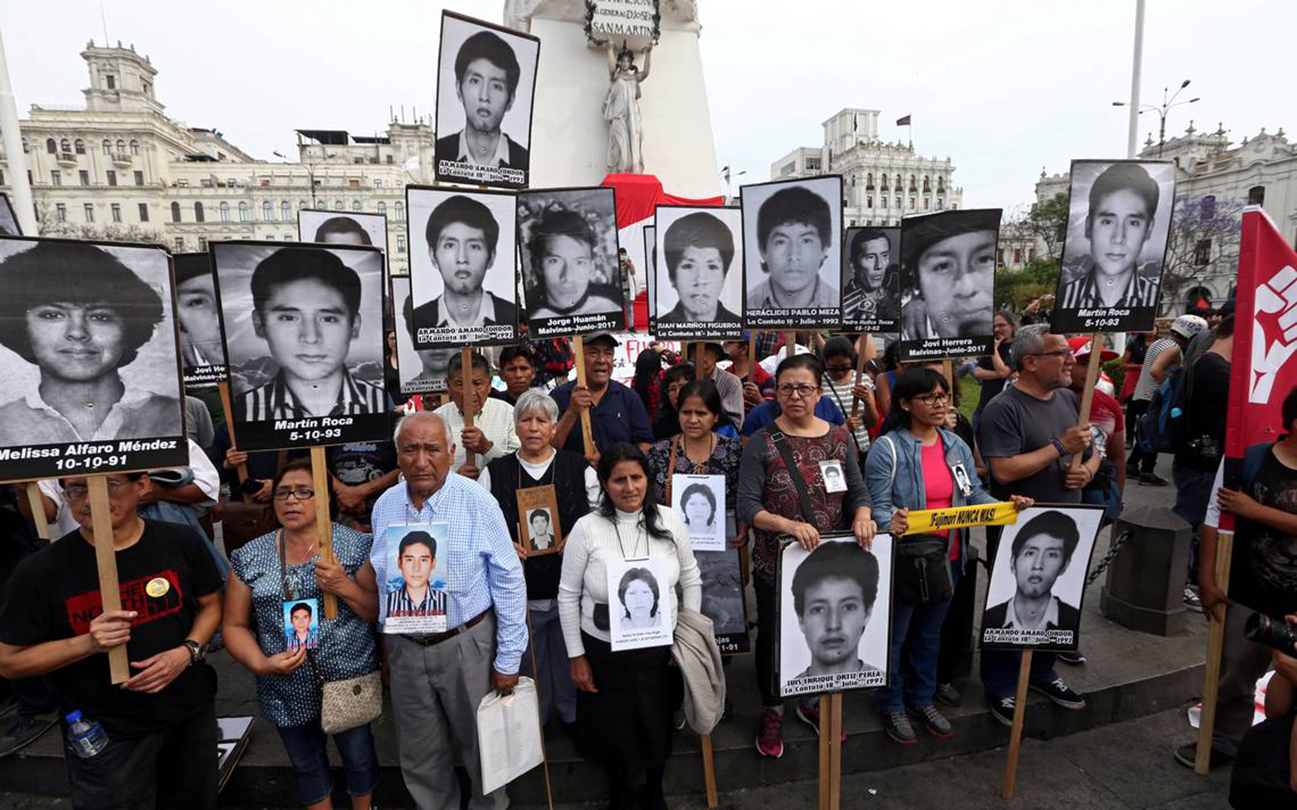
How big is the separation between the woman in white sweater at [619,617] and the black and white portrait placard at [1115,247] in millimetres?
2679

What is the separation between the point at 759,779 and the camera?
3486 millimetres

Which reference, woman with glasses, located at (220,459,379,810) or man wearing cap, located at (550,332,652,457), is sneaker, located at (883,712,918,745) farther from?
woman with glasses, located at (220,459,379,810)

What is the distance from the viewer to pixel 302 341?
2785 mm

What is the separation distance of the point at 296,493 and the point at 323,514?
18cm

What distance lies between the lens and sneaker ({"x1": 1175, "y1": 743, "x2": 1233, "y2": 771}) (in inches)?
137

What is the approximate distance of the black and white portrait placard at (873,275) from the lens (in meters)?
5.38

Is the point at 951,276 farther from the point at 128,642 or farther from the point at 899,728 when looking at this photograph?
A: the point at 128,642

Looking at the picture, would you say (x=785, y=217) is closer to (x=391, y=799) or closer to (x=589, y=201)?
(x=589, y=201)

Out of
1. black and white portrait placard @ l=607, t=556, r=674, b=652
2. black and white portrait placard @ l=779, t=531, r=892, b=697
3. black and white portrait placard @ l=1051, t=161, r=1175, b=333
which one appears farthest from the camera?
A: black and white portrait placard @ l=1051, t=161, r=1175, b=333

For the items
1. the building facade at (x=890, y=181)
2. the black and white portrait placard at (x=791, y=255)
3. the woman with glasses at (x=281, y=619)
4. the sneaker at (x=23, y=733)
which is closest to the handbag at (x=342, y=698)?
the woman with glasses at (x=281, y=619)

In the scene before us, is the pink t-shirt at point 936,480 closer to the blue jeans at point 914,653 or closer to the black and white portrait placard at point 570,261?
the blue jeans at point 914,653

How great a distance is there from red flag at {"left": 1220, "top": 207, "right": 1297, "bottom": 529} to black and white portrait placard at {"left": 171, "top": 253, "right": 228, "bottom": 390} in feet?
20.4

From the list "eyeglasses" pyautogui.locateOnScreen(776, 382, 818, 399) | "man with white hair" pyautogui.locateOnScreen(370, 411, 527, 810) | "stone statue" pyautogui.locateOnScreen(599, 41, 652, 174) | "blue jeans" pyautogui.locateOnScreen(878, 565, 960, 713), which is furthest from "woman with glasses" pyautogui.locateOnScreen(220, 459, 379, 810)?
"stone statue" pyautogui.locateOnScreen(599, 41, 652, 174)

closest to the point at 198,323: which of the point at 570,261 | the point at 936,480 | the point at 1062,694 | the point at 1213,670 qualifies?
the point at 570,261
